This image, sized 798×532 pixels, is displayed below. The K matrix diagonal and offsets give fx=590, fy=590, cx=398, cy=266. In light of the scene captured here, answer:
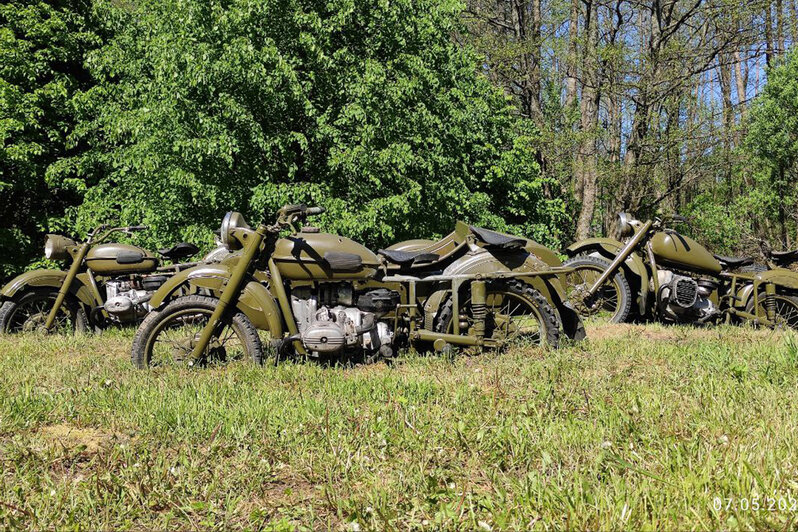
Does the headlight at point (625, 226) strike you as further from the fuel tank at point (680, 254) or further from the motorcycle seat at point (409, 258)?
the motorcycle seat at point (409, 258)

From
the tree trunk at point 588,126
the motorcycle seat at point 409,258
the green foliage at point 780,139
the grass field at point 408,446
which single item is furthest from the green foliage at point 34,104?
the green foliage at point 780,139

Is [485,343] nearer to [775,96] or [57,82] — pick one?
[57,82]

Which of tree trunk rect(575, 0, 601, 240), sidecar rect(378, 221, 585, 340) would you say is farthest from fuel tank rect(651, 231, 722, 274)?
tree trunk rect(575, 0, 601, 240)

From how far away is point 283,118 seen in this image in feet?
38.2

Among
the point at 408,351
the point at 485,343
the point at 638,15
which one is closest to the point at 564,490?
the point at 485,343

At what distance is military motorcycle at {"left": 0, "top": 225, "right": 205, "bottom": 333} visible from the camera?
7.04 meters

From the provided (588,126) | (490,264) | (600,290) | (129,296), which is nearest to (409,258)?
(490,264)

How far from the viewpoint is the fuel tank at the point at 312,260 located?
16.4 ft

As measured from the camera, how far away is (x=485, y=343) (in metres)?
5.22

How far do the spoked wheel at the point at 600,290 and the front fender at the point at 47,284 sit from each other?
19.8ft

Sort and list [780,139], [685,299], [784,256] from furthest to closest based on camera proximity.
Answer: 1. [780,139]
2. [784,256]
3. [685,299]

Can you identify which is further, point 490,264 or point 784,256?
point 784,256

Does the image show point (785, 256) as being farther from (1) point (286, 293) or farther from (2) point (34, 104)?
(2) point (34, 104)

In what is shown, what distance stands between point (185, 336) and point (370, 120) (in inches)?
264
